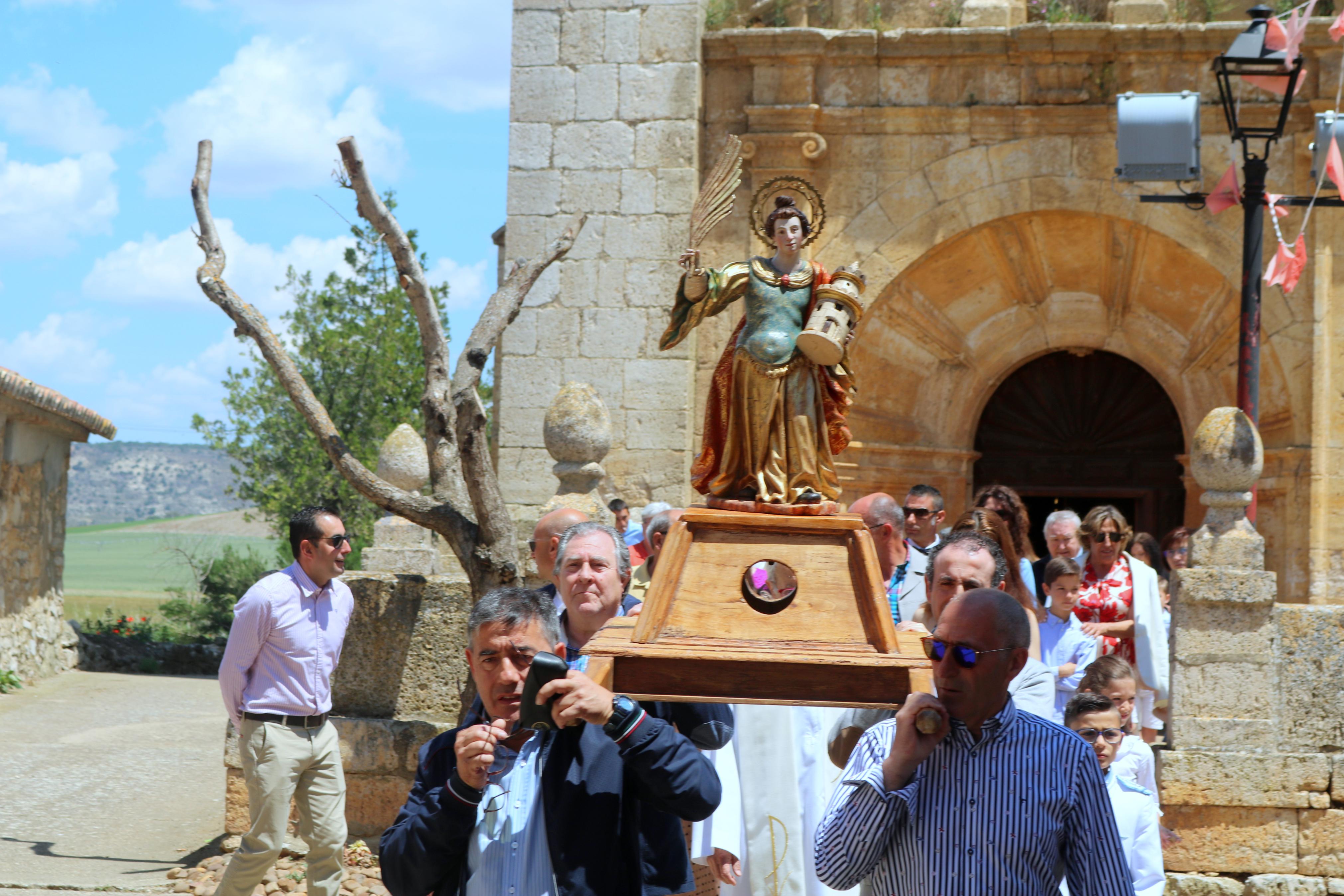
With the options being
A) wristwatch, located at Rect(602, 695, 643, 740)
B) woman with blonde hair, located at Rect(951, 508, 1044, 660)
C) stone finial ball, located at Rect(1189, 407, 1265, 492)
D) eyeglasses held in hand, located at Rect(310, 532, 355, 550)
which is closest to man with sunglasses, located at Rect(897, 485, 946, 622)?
woman with blonde hair, located at Rect(951, 508, 1044, 660)

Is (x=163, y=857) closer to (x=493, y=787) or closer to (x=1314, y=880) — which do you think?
(x=493, y=787)

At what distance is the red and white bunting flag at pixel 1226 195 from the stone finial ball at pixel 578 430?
12.2ft

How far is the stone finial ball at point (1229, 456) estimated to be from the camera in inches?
258

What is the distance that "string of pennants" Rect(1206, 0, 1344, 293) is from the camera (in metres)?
7.09

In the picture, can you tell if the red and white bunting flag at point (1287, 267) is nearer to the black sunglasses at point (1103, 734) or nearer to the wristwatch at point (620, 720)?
the black sunglasses at point (1103, 734)

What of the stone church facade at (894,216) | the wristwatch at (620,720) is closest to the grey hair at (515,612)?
the wristwatch at (620,720)

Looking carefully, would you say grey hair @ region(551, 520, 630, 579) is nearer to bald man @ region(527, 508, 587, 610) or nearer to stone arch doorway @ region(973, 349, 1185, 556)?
bald man @ region(527, 508, 587, 610)

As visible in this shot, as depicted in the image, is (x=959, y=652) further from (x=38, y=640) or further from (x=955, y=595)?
(x=38, y=640)

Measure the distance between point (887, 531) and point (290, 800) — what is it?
2819 millimetres

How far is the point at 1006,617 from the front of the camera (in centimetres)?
267

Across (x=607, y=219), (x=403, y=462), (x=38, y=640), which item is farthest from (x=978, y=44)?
(x=38, y=640)

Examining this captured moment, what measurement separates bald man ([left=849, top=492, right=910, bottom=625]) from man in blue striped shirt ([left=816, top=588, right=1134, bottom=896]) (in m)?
2.24

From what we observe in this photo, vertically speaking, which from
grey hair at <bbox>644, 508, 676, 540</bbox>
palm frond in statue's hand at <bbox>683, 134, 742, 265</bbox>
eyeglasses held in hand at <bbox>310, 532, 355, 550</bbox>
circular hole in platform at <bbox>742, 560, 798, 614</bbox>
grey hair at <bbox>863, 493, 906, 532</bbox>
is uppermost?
palm frond in statue's hand at <bbox>683, 134, 742, 265</bbox>

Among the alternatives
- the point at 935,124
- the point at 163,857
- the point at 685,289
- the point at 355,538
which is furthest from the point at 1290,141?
the point at 355,538
